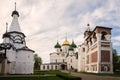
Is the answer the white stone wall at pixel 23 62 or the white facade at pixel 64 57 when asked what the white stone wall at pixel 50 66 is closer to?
the white facade at pixel 64 57

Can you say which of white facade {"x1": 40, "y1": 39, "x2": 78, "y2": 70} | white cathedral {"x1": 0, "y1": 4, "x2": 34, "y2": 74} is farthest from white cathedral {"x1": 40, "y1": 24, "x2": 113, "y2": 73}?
A: white cathedral {"x1": 0, "y1": 4, "x2": 34, "y2": 74}

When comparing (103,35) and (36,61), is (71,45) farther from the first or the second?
(103,35)

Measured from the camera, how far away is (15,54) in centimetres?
4066

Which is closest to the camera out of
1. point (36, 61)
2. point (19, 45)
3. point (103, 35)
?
point (19, 45)

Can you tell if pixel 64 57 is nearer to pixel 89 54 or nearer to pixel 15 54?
pixel 89 54

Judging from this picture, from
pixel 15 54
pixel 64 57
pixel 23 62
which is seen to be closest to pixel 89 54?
pixel 23 62

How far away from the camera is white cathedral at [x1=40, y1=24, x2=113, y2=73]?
150 feet

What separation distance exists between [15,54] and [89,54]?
87.4 ft

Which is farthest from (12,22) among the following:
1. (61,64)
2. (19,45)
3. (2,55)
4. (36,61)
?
(61,64)

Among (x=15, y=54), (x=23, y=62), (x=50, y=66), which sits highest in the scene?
(x=15, y=54)

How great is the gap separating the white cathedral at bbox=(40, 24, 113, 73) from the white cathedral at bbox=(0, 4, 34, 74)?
17.5 meters

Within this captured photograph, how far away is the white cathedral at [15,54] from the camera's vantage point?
3746 centimetres

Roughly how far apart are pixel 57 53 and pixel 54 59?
350cm

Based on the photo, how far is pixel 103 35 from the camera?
49.1m
